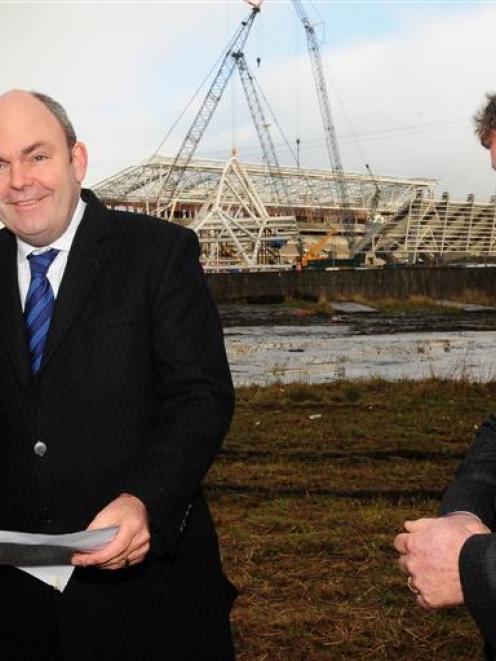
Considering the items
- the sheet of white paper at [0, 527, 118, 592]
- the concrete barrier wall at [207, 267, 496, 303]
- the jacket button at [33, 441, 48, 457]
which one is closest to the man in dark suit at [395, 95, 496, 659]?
the sheet of white paper at [0, 527, 118, 592]

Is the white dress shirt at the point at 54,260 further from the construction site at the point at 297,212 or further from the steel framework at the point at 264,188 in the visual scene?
the steel framework at the point at 264,188

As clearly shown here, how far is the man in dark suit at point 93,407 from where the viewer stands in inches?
66.9

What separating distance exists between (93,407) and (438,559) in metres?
0.77

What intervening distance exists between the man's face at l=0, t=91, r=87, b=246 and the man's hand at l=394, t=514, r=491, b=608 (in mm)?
1010

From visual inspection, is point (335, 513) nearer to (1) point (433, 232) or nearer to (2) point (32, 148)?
(2) point (32, 148)

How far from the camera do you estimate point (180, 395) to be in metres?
1.73

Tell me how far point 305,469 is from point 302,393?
303 centimetres

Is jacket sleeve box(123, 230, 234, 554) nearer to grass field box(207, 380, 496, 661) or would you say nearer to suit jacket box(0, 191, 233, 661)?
suit jacket box(0, 191, 233, 661)

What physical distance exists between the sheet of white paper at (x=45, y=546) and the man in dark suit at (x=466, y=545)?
0.58m

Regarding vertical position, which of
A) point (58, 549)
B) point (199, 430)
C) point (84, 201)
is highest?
point (84, 201)

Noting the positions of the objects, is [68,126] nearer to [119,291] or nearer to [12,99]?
[12,99]

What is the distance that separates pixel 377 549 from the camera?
3764mm

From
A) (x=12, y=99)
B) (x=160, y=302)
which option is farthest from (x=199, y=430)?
(x=12, y=99)

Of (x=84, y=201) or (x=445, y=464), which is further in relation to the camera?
(x=445, y=464)
